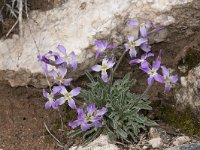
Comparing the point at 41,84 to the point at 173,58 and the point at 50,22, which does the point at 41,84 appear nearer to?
the point at 50,22

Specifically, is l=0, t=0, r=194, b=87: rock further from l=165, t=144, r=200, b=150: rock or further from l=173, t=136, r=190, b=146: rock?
l=165, t=144, r=200, b=150: rock

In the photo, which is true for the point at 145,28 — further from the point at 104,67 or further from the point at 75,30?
the point at 75,30

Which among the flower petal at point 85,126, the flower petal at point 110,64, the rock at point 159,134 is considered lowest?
the rock at point 159,134

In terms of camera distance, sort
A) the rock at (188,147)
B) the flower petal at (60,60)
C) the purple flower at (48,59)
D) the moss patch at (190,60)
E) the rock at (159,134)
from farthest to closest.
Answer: the moss patch at (190,60)
the rock at (159,134)
the flower petal at (60,60)
the purple flower at (48,59)
the rock at (188,147)

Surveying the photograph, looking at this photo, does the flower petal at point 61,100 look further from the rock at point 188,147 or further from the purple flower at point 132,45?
the rock at point 188,147

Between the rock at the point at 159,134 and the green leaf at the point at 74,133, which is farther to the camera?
the green leaf at the point at 74,133

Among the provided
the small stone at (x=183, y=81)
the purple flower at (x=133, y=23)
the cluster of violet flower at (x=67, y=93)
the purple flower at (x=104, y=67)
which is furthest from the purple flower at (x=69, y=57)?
the small stone at (x=183, y=81)

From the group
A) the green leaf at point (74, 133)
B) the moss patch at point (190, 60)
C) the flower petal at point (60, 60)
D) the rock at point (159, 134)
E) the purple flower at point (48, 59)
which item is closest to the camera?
the purple flower at point (48, 59)
